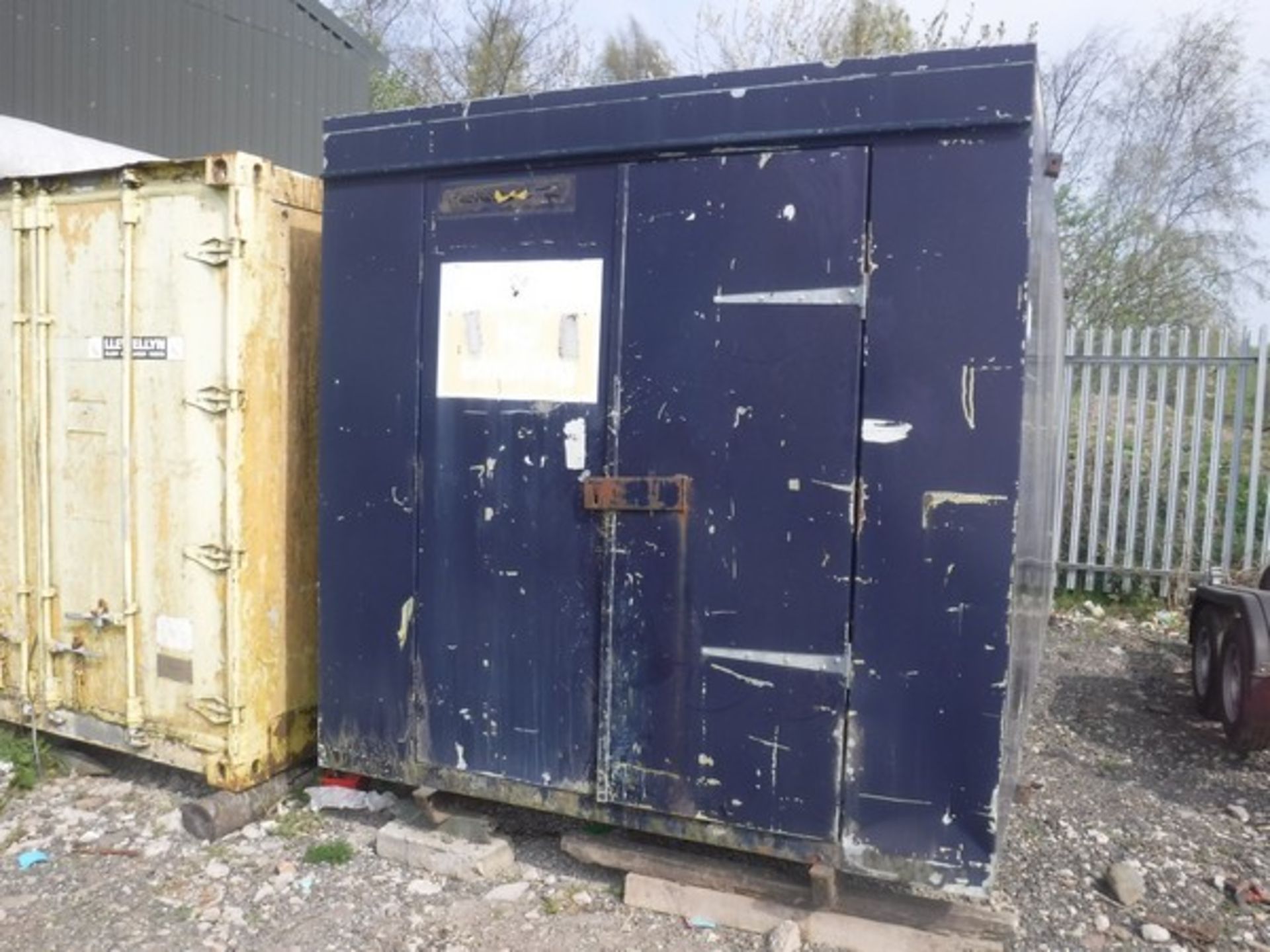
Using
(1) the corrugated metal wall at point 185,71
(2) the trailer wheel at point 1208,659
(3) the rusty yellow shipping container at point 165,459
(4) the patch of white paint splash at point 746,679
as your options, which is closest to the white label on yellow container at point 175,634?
(3) the rusty yellow shipping container at point 165,459

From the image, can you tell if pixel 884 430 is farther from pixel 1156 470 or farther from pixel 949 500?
pixel 1156 470

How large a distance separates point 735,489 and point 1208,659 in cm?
363

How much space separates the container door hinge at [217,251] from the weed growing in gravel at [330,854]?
2.06 metres

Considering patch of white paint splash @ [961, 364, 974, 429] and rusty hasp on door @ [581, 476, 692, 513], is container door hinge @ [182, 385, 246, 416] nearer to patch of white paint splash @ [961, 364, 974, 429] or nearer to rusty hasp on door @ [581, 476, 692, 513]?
rusty hasp on door @ [581, 476, 692, 513]

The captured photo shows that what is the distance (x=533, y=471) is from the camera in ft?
→ 10.6

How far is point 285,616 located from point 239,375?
919 millimetres

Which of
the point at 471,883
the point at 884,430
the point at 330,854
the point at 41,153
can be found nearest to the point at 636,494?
the point at 884,430

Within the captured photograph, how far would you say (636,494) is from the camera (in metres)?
3.07

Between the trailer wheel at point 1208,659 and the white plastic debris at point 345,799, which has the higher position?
Answer: the trailer wheel at point 1208,659

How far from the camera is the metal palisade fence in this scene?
7805 mm

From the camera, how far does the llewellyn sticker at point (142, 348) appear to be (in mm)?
3639

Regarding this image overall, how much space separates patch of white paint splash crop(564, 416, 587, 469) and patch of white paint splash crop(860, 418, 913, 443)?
33.8 inches

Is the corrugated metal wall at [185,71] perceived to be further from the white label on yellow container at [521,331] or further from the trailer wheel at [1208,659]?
the trailer wheel at [1208,659]

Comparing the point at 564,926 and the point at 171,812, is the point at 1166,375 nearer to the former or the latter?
the point at 564,926
